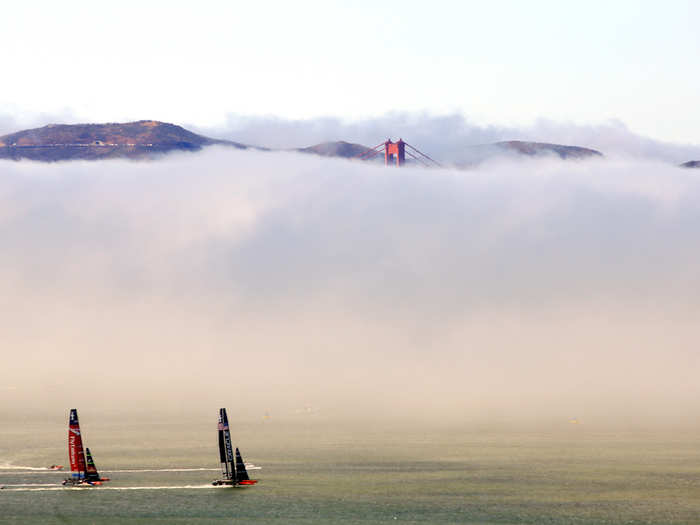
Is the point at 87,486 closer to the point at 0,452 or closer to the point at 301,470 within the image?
the point at 301,470

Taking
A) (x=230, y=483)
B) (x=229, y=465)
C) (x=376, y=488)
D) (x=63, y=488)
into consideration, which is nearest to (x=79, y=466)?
(x=63, y=488)

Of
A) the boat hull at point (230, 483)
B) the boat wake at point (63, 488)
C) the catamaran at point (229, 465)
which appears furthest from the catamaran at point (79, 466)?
the catamaran at point (229, 465)

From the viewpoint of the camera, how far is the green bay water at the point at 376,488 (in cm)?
11119

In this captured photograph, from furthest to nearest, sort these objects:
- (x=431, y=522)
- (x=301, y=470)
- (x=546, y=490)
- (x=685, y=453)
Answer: (x=685, y=453) < (x=301, y=470) < (x=546, y=490) < (x=431, y=522)

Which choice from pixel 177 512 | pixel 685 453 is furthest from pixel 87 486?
pixel 685 453

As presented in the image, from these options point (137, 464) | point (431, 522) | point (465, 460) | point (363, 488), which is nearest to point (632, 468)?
point (465, 460)

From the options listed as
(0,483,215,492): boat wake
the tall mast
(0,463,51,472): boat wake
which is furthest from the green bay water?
the tall mast

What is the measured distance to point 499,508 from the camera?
379 ft

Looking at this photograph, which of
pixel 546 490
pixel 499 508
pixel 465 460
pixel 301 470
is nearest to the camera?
pixel 499 508

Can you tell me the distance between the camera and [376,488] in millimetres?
131000

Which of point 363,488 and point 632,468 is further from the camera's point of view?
point 632,468

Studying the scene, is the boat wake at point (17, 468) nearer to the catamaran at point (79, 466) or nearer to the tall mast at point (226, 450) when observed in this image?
the catamaran at point (79, 466)

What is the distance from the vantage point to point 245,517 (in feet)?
362

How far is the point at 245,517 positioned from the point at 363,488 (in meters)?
23.6
